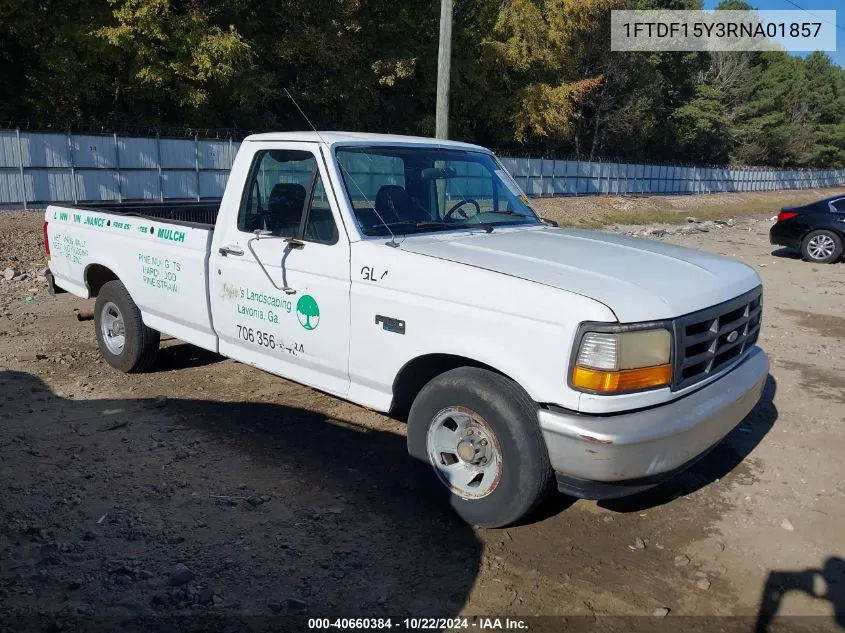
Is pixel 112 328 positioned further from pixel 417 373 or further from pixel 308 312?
pixel 417 373

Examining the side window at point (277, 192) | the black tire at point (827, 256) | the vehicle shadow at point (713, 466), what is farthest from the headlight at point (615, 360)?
the black tire at point (827, 256)

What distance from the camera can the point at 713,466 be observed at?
15.9 feet

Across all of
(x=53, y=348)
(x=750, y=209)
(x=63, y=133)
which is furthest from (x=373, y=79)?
(x=53, y=348)

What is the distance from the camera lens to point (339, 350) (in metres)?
4.31

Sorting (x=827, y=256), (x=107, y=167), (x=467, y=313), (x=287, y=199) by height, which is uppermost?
(x=107, y=167)

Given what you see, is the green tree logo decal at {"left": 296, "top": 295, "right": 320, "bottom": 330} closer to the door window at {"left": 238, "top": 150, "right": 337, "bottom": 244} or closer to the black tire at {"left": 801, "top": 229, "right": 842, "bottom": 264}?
the door window at {"left": 238, "top": 150, "right": 337, "bottom": 244}

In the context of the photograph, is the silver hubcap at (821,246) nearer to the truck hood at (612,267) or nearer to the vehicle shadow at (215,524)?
the truck hood at (612,267)

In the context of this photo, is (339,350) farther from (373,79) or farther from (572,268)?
(373,79)

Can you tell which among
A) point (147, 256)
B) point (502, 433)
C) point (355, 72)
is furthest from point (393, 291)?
point (355, 72)

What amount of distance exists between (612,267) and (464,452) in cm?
124

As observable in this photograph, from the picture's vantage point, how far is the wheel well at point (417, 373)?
394 cm

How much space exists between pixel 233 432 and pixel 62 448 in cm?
110

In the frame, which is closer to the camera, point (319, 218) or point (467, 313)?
point (467, 313)

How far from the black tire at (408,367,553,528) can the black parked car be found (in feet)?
45.5
